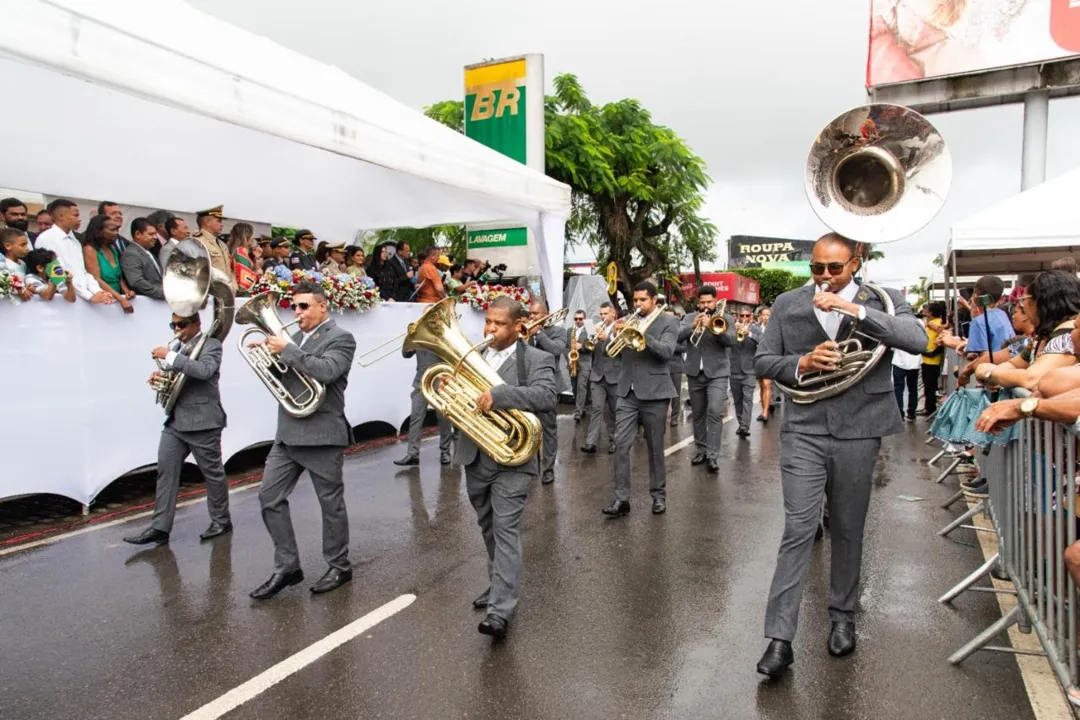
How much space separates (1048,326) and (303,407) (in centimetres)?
459

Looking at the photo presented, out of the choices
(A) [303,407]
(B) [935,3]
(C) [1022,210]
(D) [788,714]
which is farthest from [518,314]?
(B) [935,3]

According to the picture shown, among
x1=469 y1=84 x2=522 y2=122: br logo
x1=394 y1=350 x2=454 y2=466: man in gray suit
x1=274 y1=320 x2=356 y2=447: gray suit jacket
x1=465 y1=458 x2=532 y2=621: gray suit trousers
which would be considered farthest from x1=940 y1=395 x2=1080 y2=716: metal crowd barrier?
x1=469 y1=84 x2=522 y2=122: br logo

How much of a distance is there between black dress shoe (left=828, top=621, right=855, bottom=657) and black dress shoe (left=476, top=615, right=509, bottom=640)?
167 cm

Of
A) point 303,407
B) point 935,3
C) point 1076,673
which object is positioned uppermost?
point 935,3

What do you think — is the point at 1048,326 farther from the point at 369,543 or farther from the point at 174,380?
the point at 174,380

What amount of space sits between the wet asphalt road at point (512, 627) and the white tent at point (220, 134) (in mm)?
3611

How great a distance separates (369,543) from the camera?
5.80 metres

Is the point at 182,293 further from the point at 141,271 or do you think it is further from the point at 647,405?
the point at 647,405

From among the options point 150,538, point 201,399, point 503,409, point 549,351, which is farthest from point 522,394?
point 549,351

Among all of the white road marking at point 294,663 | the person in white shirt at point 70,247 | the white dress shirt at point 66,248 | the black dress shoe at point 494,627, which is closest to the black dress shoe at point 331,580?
the white road marking at point 294,663

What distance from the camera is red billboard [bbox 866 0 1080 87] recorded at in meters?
18.5

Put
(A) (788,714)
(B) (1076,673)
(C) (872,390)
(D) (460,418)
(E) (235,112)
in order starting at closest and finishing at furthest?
1. (B) (1076,673)
2. (A) (788,714)
3. (C) (872,390)
4. (D) (460,418)
5. (E) (235,112)

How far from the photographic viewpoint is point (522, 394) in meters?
4.09

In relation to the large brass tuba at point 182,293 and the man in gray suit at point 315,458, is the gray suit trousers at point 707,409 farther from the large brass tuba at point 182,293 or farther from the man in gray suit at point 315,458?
the large brass tuba at point 182,293
